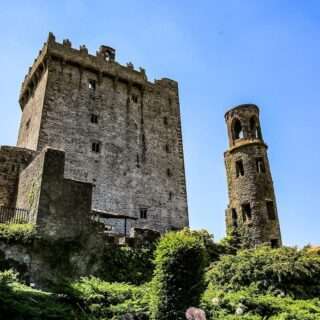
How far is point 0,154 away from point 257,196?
58.1 feet

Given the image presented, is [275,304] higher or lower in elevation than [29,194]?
lower

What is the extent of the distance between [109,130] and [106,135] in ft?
1.93

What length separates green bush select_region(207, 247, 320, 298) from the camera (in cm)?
2119

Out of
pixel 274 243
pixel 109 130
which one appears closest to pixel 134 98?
pixel 109 130

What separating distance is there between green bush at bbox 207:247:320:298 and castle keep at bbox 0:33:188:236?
323 inches

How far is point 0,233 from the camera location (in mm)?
17891

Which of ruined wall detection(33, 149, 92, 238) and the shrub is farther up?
ruined wall detection(33, 149, 92, 238)

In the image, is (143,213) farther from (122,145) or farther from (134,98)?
(134,98)

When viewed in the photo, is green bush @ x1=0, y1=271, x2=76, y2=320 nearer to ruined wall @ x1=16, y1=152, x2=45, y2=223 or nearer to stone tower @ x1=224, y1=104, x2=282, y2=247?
ruined wall @ x1=16, y1=152, x2=45, y2=223

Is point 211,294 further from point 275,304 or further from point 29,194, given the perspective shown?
point 29,194

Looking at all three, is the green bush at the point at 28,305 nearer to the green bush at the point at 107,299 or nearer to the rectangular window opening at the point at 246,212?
the green bush at the point at 107,299

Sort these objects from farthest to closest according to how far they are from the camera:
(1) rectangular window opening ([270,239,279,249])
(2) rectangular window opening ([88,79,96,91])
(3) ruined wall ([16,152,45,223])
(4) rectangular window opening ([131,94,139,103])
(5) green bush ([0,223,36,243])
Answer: (4) rectangular window opening ([131,94,139,103]) → (2) rectangular window opening ([88,79,96,91]) → (1) rectangular window opening ([270,239,279,249]) → (3) ruined wall ([16,152,45,223]) → (5) green bush ([0,223,36,243])

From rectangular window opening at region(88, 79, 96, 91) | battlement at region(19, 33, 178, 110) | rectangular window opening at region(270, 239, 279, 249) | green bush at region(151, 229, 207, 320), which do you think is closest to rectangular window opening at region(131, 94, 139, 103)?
battlement at region(19, 33, 178, 110)

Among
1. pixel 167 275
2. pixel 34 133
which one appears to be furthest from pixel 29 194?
pixel 34 133
